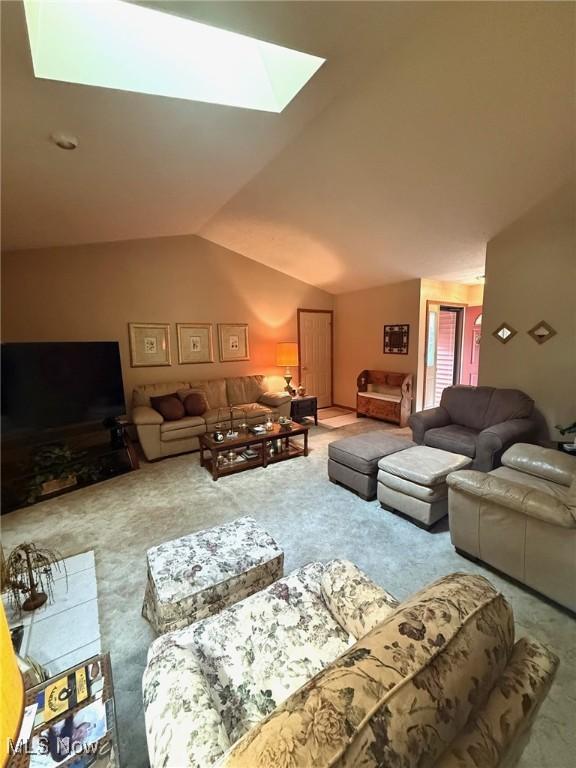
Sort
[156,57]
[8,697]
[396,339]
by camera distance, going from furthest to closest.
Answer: [396,339] → [156,57] → [8,697]

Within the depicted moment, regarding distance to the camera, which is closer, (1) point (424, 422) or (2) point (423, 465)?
(2) point (423, 465)

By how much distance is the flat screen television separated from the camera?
10.2ft

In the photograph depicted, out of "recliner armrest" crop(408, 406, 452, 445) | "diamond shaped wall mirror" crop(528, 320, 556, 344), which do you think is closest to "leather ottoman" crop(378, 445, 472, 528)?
"recliner armrest" crop(408, 406, 452, 445)

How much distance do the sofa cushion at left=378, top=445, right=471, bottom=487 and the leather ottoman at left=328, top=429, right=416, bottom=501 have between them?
165 mm

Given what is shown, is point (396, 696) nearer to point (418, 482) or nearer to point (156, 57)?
point (418, 482)

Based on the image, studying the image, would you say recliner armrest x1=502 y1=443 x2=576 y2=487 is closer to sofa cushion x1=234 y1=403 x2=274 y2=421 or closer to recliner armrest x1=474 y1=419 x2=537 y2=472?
recliner armrest x1=474 y1=419 x2=537 y2=472

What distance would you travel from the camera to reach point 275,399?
200 inches

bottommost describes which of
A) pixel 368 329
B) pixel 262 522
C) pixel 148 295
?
pixel 262 522

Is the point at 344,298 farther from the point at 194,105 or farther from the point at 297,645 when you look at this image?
the point at 297,645

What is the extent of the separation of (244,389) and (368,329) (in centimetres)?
256

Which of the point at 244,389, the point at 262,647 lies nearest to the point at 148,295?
the point at 244,389

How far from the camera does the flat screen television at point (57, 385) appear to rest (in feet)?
10.2

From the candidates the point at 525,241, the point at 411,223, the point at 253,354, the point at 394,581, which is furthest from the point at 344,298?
the point at 394,581

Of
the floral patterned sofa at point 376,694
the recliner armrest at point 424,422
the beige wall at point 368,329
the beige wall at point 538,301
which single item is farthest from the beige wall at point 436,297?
the floral patterned sofa at point 376,694
